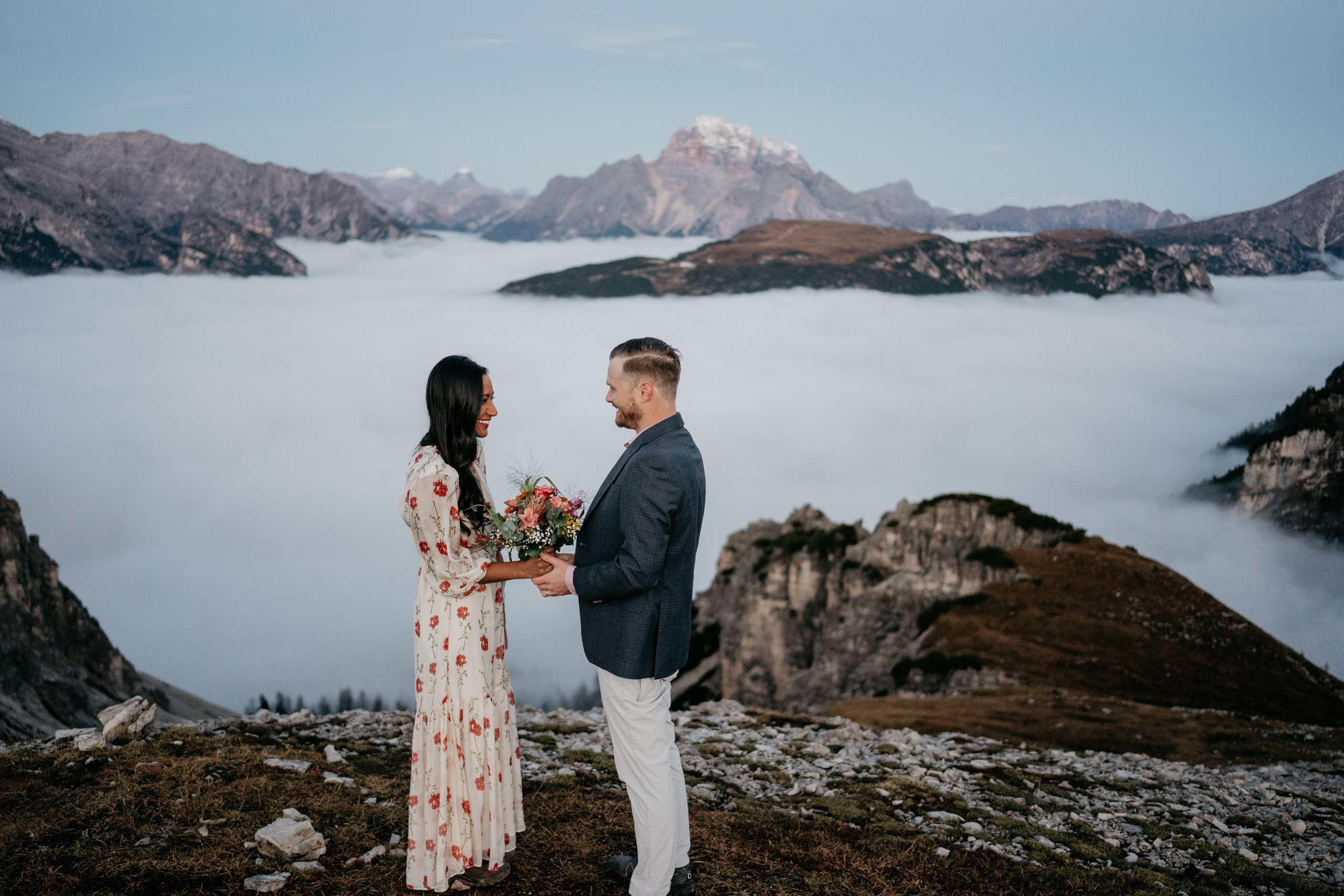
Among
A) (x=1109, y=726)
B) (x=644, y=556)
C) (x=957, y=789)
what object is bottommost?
(x=1109, y=726)

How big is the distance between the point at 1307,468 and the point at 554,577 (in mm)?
197536

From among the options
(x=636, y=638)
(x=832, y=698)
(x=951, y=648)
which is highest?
(x=636, y=638)

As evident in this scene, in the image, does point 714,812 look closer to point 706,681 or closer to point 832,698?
point 832,698

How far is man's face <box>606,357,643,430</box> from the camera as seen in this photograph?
6.05 metres

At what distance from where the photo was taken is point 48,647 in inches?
2571

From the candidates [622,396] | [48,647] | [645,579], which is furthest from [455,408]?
[48,647]

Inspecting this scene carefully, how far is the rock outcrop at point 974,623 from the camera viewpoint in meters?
44.0

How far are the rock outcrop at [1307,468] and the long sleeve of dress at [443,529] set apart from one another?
190686mm

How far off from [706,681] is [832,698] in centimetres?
3667

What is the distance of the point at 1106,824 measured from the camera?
39.3 feet

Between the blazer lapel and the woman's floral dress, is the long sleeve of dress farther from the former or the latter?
the blazer lapel

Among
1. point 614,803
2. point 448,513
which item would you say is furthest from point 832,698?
point 448,513

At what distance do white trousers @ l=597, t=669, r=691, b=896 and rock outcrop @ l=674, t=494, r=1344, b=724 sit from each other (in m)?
41.3

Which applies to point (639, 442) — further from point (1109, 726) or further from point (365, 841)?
point (1109, 726)
